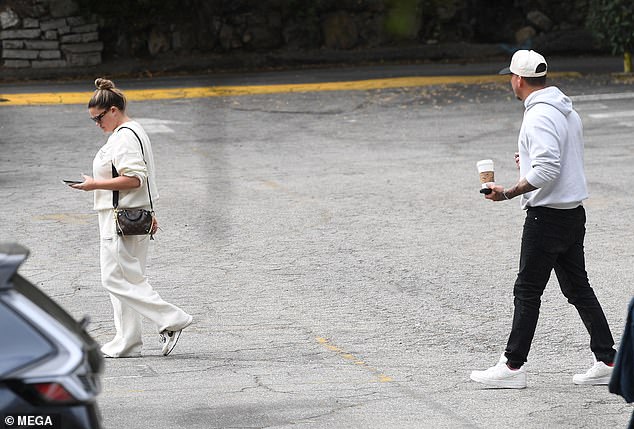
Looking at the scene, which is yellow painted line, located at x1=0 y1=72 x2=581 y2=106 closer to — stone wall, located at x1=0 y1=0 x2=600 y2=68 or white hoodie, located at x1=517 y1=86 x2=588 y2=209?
stone wall, located at x1=0 y1=0 x2=600 y2=68

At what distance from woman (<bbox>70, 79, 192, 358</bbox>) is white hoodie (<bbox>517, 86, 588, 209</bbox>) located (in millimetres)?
2307

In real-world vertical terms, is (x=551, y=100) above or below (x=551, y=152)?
above

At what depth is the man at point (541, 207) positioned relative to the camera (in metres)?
6.20

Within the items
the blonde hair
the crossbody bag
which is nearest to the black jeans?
the crossbody bag

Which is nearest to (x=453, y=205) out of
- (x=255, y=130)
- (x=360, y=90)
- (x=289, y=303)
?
(x=289, y=303)

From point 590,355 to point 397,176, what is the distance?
639 centimetres

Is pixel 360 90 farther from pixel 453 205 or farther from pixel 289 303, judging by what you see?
pixel 289 303

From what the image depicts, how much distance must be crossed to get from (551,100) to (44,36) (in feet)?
65.1

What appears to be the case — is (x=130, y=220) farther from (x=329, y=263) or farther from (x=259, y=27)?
(x=259, y=27)

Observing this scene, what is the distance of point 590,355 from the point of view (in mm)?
6887

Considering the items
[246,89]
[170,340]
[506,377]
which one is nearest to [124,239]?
[170,340]

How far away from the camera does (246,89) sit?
20.9m

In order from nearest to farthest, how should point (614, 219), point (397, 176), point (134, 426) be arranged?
point (134, 426) < point (614, 219) < point (397, 176)

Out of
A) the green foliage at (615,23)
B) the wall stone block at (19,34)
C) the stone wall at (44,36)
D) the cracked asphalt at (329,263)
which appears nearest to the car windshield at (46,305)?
the cracked asphalt at (329,263)
